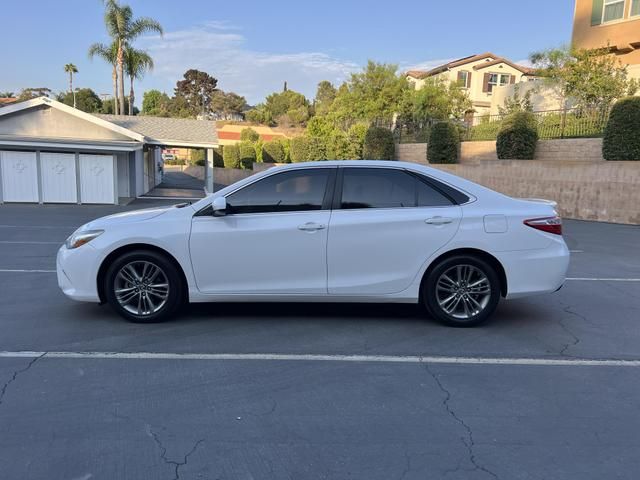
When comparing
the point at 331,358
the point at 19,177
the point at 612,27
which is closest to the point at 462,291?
the point at 331,358

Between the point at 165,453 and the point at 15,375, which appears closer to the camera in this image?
the point at 165,453

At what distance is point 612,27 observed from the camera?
24703mm

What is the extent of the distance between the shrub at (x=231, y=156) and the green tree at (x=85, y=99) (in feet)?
125

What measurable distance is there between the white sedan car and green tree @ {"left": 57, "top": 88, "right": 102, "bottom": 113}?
74925 mm

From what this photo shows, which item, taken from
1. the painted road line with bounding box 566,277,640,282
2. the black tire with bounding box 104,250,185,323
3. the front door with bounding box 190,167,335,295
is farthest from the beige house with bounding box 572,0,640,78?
the black tire with bounding box 104,250,185,323

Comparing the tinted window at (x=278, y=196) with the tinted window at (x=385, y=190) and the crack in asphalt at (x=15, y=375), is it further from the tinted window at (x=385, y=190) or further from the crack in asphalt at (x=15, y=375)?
the crack in asphalt at (x=15, y=375)

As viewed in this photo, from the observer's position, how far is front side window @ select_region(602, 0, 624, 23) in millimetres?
24328

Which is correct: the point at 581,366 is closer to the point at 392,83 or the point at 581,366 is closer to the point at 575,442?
the point at 575,442

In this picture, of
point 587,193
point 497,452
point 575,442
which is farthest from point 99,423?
point 587,193

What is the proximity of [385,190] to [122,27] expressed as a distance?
33919 mm

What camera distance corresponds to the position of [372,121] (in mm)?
32438

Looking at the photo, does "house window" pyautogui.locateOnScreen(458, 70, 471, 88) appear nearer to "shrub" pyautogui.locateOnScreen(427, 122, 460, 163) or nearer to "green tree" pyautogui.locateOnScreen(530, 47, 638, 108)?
"green tree" pyautogui.locateOnScreen(530, 47, 638, 108)

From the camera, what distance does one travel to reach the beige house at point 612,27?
23.7 m

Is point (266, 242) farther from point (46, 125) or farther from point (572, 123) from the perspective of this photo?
point (46, 125)
